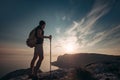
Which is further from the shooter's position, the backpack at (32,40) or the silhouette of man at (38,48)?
the backpack at (32,40)

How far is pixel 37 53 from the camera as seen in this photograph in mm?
10891

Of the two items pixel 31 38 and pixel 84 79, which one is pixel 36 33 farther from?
pixel 84 79

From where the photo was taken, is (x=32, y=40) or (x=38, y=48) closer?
(x=38, y=48)

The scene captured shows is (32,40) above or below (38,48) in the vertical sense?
above

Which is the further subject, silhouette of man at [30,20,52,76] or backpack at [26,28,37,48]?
backpack at [26,28,37,48]

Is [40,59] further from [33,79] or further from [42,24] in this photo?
[42,24]

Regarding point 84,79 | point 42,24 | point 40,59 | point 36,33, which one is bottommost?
point 84,79

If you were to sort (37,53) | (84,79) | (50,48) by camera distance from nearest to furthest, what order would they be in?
(37,53) → (84,79) → (50,48)

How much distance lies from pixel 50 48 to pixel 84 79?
3.74m

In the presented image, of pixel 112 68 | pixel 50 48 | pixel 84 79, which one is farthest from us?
pixel 112 68

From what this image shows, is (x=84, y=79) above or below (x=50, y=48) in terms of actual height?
below

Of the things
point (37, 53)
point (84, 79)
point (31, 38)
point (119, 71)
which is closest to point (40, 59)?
point (37, 53)

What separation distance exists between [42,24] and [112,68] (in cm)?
770

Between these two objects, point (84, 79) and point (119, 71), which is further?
point (119, 71)
